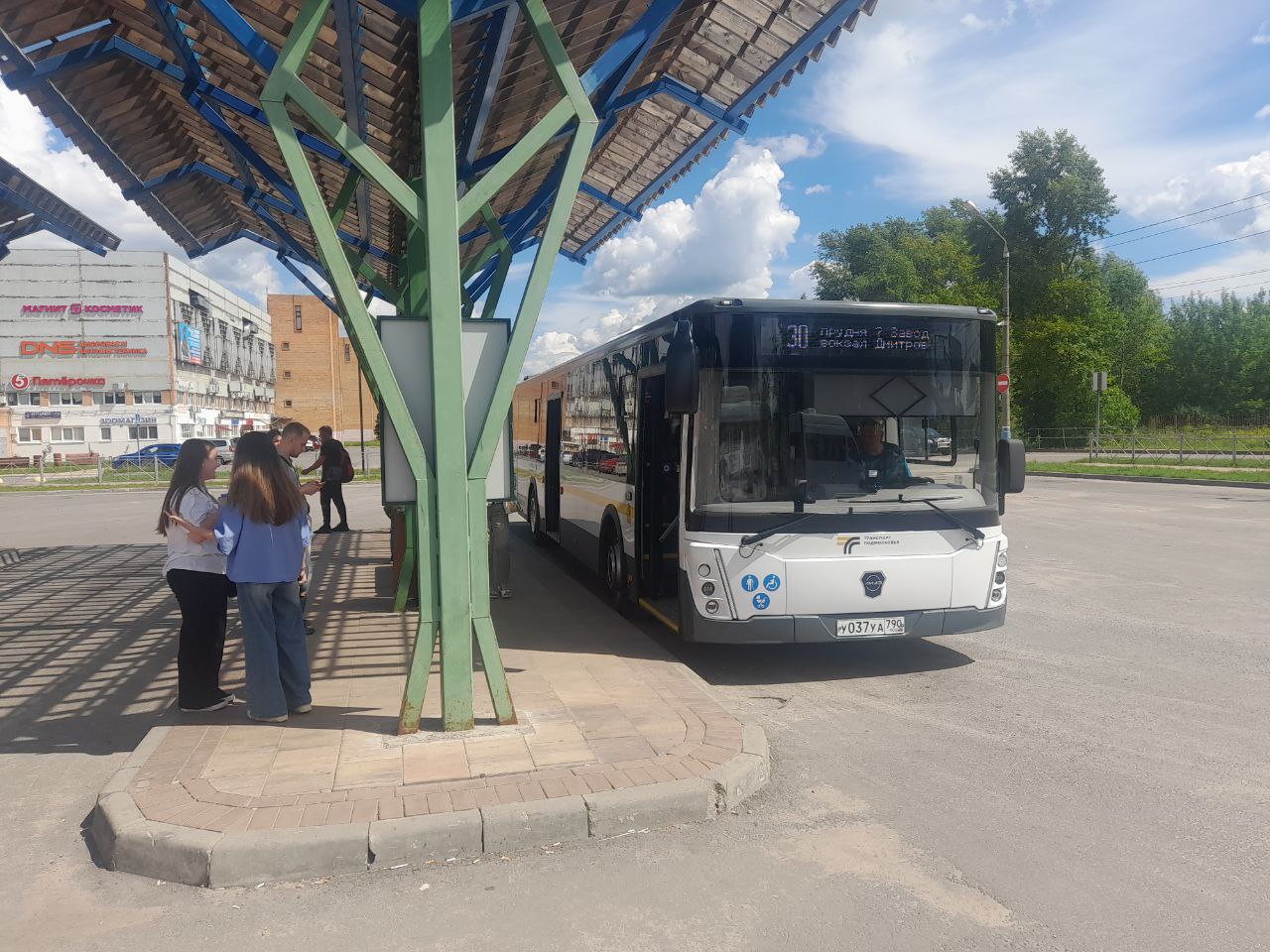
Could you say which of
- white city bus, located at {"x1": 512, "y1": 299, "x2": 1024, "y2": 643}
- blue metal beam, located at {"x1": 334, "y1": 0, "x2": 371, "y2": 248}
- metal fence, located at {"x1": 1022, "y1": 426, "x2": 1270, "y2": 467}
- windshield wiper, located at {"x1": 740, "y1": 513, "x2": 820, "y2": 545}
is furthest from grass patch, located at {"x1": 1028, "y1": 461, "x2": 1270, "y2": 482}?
blue metal beam, located at {"x1": 334, "y1": 0, "x2": 371, "y2": 248}

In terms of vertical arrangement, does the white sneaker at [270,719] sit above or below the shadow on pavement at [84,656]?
above

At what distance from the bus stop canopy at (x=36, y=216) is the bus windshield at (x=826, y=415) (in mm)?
6635

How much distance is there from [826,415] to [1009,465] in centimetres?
164

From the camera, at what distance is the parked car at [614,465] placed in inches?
361

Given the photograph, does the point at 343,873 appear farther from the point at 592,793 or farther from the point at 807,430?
the point at 807,430

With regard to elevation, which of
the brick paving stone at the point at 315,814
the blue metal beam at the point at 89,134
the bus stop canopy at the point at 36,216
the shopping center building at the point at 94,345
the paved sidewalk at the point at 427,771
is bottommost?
the paved sidewalk at the point at 427,771

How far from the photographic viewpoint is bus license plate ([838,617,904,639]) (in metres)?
6.90

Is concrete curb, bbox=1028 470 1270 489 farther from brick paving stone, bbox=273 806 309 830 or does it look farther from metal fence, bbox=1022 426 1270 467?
brick paving stone, bbox=273 806 309 830

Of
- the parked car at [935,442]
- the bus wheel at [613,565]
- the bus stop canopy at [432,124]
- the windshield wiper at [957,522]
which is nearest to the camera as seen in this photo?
the bus stop canopy at [432,124]

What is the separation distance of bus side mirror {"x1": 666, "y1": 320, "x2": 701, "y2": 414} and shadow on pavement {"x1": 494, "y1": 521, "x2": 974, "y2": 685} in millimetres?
2056

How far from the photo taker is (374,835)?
13.1ft

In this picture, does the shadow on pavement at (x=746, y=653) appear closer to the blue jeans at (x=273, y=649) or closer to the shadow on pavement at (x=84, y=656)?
the blue jeans at (x=273, y=649)

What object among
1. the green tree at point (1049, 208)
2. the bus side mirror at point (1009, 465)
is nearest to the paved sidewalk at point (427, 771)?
the bus side mirror at point (1009, 465)

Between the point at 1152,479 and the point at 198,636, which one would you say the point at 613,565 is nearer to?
the point at 198,636
